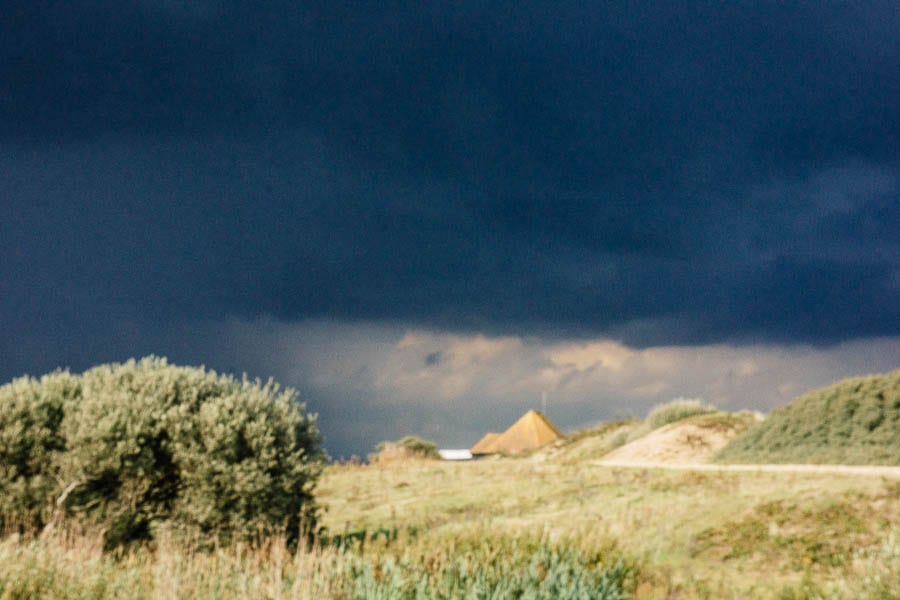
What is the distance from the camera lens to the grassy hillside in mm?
19438

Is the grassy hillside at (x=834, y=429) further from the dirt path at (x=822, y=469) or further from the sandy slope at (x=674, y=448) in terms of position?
the sandy slope at (x=674, y=448)

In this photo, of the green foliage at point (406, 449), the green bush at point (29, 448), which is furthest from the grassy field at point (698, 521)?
the green foliage at point (406, 449)

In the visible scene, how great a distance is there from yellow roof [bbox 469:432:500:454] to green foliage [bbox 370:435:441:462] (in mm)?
8047

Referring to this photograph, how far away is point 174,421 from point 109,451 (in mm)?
924

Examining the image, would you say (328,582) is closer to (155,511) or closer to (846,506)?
(155,511)

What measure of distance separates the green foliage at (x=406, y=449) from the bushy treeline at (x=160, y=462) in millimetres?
23945

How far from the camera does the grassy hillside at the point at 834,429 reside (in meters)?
19.4

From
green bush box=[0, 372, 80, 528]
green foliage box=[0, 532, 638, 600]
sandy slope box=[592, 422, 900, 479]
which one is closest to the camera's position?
green foliage box=[0, 532, 638, 600]

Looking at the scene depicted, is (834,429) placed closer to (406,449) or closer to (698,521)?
(698,521)

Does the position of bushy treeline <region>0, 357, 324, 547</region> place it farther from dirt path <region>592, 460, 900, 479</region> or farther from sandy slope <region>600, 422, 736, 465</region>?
sandy slope <region>600, 422, 736, 465</region>

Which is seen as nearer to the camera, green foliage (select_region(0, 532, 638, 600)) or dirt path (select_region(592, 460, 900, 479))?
green foliage (select_region(0, 532, 638, 600))

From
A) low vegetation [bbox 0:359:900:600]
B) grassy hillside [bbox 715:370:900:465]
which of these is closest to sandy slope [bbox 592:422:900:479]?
grassy hillside [bbox 715:370:900:465]

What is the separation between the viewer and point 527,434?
47156 mm

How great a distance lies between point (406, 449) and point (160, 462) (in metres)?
29.0
